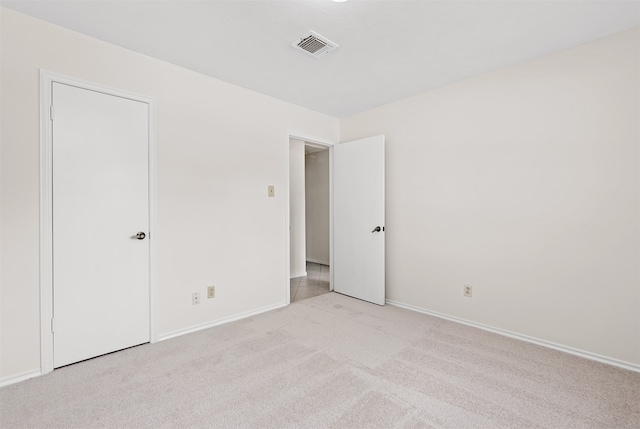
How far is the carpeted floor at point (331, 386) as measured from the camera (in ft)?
5.24

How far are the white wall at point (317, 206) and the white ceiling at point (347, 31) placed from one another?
11.4 feet

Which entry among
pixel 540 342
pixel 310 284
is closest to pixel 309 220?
pixel 310 284

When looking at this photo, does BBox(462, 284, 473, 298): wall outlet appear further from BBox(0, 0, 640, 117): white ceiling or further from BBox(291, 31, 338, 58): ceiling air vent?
BBox(291, 31, 338, 58): ceiling air vent

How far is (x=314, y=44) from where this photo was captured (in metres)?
2.24

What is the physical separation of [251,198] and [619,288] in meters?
3.19

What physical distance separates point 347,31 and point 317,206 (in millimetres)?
4510

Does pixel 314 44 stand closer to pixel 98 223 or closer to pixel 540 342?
pixel 98 223

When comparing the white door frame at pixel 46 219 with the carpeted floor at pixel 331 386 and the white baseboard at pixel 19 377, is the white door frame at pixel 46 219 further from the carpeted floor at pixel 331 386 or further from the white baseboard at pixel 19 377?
the carpeted floor at pixel 331 386

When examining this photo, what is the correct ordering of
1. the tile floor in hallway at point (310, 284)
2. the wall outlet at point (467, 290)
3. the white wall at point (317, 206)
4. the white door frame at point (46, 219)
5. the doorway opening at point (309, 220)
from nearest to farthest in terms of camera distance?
the white door frame at point (46, 219)
the wall outlet at point (467, 290)
the tile floor in hallway at point (310, 284)
the doorway opening at point (309, 220)
the white wall at point (317, 206)

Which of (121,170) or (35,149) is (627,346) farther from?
(35,149)

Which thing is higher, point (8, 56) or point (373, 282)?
point (8, 56)

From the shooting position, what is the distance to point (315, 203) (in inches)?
256

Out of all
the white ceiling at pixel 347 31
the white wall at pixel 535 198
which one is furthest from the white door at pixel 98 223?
the white wall at pixel 535 198

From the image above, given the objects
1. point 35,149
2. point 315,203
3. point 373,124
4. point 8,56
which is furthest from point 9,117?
point 315,203
